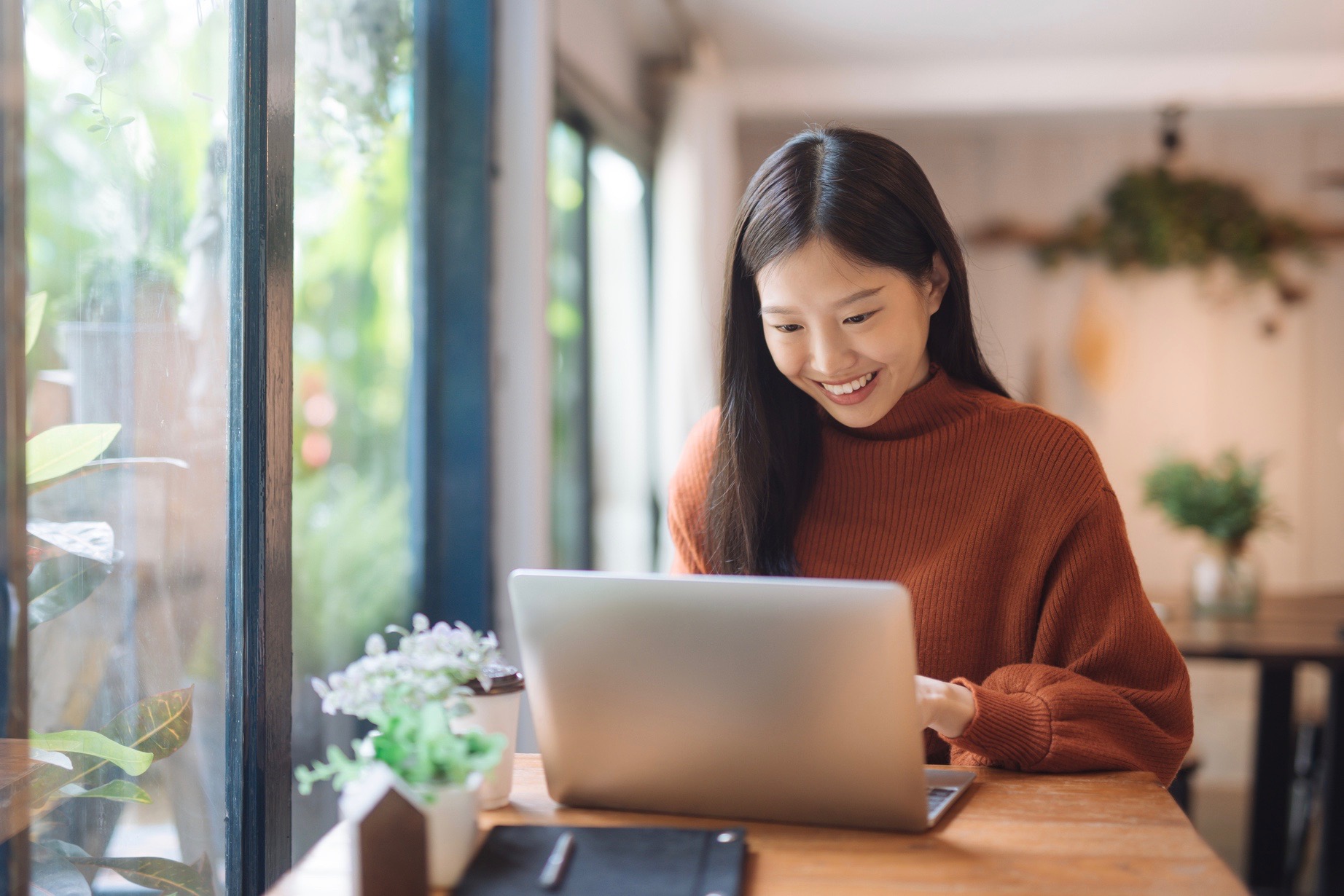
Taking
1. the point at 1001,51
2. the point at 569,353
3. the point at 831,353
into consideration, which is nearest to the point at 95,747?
the point at 831,353

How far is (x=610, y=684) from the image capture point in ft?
3.06

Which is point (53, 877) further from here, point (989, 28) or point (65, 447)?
point (989, 28)

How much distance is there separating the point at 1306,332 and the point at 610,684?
4563mm

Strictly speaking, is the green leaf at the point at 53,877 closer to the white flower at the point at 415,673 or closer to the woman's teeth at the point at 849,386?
the white flower at the point at 415,673

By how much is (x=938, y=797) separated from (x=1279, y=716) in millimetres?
2404

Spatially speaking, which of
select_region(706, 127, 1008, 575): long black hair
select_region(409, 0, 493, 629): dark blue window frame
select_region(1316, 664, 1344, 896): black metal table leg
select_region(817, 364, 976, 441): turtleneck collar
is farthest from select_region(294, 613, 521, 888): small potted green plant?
select_region(1316, 664, 1344, 896): black metal table leg

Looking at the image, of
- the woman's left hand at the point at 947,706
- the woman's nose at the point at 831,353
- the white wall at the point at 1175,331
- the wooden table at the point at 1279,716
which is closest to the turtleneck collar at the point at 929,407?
the woman's nose at the point at 831,353

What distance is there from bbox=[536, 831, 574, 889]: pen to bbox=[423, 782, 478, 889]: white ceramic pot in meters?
0.06

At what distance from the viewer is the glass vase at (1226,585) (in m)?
3.18

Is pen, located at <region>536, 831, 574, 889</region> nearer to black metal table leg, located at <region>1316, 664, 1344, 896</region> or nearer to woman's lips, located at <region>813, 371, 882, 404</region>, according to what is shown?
woman's lips, located at <region>813, 371, 882, 404</region>

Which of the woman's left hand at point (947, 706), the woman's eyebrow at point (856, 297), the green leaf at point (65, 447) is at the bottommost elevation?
the woman's left hand at point (947, 706)

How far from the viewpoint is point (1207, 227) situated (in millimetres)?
4574

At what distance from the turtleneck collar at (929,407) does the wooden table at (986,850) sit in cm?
47

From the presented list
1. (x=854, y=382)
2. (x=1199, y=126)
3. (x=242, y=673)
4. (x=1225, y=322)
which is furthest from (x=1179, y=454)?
(x=242, y=673)
